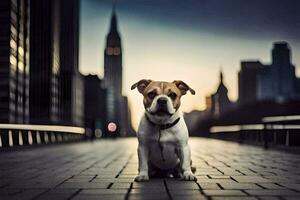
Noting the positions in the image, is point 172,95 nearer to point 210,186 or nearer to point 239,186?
point 210,186

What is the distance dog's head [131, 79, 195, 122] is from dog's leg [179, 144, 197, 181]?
1.34 feet

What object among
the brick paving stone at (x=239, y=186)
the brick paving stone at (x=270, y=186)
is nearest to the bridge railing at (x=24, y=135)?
the brick paving stone at (x=239, y=186)

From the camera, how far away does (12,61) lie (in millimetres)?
81000

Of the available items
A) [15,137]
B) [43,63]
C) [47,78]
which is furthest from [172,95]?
[43,63]

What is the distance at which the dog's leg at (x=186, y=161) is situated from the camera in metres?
5.04

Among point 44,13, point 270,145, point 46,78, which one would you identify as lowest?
point 270,145

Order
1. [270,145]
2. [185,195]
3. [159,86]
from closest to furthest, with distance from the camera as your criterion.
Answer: [185,195]
[159,86]
[270,145]

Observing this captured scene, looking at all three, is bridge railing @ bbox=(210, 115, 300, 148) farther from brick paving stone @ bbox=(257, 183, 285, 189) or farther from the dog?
the dog

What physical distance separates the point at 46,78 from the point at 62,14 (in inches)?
2801

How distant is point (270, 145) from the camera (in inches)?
552

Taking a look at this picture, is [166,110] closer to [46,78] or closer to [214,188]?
[214,188]

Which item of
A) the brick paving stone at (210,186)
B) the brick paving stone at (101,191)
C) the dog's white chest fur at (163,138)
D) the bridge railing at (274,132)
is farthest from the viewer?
the bridge railing at (274,132)

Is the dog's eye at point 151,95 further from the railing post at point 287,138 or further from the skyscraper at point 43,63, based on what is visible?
the skyscraper at point 43,63

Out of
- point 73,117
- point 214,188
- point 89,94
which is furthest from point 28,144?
point 89,94
